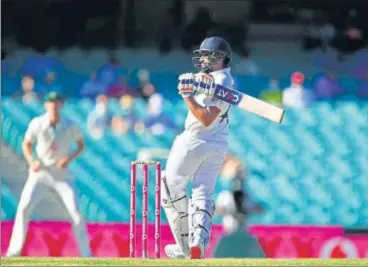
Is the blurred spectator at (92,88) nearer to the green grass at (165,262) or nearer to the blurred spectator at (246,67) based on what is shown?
the blurred spectator at (246,67)

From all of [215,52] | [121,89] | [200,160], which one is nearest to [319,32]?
[121,89]

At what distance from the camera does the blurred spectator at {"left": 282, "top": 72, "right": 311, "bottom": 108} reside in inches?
538

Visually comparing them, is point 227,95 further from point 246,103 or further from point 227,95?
point 246,103

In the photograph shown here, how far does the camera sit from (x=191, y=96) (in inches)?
310

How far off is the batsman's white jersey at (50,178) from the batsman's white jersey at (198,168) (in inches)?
109

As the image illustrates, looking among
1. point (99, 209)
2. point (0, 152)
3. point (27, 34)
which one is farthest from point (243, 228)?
point (27, 34)

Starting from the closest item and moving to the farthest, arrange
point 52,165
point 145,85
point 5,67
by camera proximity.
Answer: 1. point 52,165
2. point 145,85
3. point 5,67

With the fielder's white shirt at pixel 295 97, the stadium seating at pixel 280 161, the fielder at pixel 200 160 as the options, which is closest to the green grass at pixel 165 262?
the fielder at pixel 200 160

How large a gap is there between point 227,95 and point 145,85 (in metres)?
6.17

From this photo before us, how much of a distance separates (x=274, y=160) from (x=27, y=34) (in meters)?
3.31

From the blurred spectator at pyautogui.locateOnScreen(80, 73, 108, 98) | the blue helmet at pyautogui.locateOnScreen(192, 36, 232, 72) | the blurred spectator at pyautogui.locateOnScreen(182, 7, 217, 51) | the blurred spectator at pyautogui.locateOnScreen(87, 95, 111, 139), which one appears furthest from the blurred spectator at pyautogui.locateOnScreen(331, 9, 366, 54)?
the blue helmet at pyautogui.locateOnScreen(192, 36, 232, 72)

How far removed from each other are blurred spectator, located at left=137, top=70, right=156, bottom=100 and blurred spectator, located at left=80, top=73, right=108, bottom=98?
1.29 ft

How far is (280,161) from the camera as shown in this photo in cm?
1316

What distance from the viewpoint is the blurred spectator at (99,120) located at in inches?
524
